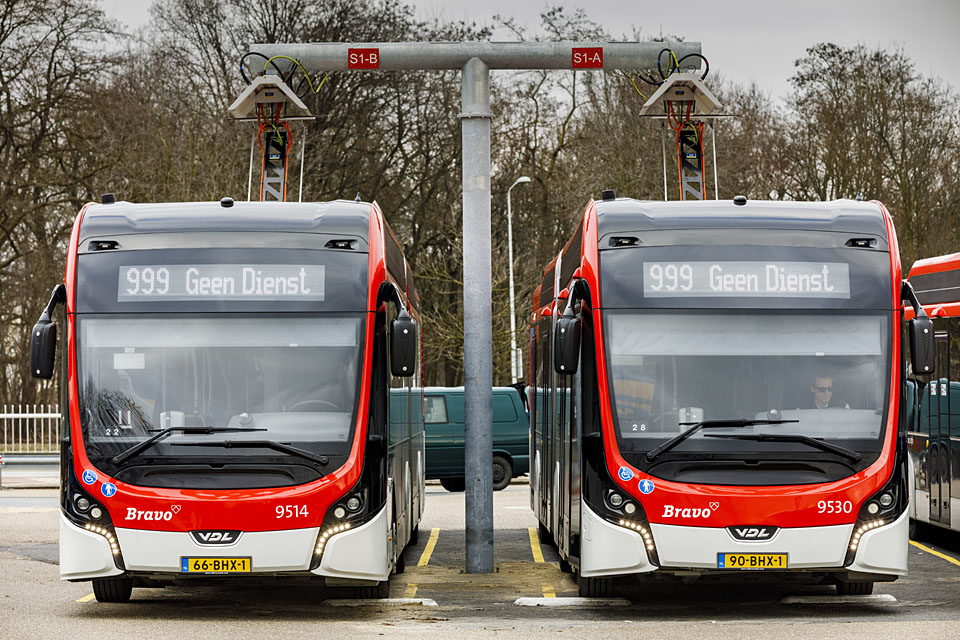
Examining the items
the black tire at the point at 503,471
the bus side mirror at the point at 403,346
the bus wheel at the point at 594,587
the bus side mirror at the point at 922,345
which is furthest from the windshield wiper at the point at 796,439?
the black tire at the point at 503,471

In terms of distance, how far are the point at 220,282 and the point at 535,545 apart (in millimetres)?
6841

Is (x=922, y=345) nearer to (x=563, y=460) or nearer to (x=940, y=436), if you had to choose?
(x=563, y=460)

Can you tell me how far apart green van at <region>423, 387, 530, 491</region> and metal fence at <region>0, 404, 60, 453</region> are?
10.0 m

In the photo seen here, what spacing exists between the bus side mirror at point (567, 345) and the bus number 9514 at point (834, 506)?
197 cm

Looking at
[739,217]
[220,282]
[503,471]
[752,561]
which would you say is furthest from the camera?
[503,471]

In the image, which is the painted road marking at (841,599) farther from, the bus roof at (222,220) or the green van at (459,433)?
the green van at (459,433)

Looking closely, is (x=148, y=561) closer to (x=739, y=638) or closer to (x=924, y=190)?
(x=739, y=638)

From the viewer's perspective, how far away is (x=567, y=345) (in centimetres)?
1018

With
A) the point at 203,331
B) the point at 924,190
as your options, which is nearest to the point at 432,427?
the point at 203,331

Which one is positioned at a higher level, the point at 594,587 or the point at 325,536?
the point at 325,536

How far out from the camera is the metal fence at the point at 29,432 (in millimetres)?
30281

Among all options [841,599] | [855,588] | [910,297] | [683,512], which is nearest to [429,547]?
[841,599]

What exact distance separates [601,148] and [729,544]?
28.0 meters

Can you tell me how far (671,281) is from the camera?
10523mm
